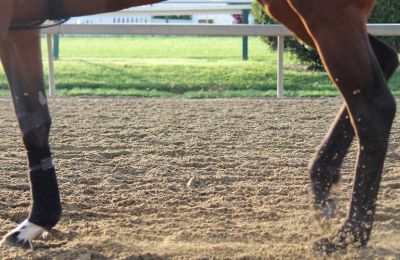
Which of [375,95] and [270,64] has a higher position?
[375,95]

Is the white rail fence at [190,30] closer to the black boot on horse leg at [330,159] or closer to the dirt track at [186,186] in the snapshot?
the dirt track at [186,186]

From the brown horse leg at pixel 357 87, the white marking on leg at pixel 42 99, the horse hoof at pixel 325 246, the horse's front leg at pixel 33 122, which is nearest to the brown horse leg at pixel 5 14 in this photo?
the horse's front leg at pixel 33 122

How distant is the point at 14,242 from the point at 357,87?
5.54ft

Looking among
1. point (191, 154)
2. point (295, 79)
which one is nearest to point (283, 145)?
point (191, 154)

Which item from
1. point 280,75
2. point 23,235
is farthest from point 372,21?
point 23,235

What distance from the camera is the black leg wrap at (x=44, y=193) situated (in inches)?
133

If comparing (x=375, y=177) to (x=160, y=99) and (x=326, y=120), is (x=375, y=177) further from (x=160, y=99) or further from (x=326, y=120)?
(x=160, y=99)

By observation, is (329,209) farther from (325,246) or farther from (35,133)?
(35,133)

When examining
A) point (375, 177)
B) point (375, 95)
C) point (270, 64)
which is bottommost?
point (270, 64)

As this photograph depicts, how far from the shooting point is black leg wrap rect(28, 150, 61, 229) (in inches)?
133

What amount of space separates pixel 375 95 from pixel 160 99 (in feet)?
22.0

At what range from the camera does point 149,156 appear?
5594 mm

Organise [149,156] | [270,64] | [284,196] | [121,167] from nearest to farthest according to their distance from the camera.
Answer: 1. [284,196]
2. [121,167]
3. [149,156]
4. [270,64]

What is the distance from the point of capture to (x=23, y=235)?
10.8 ft
